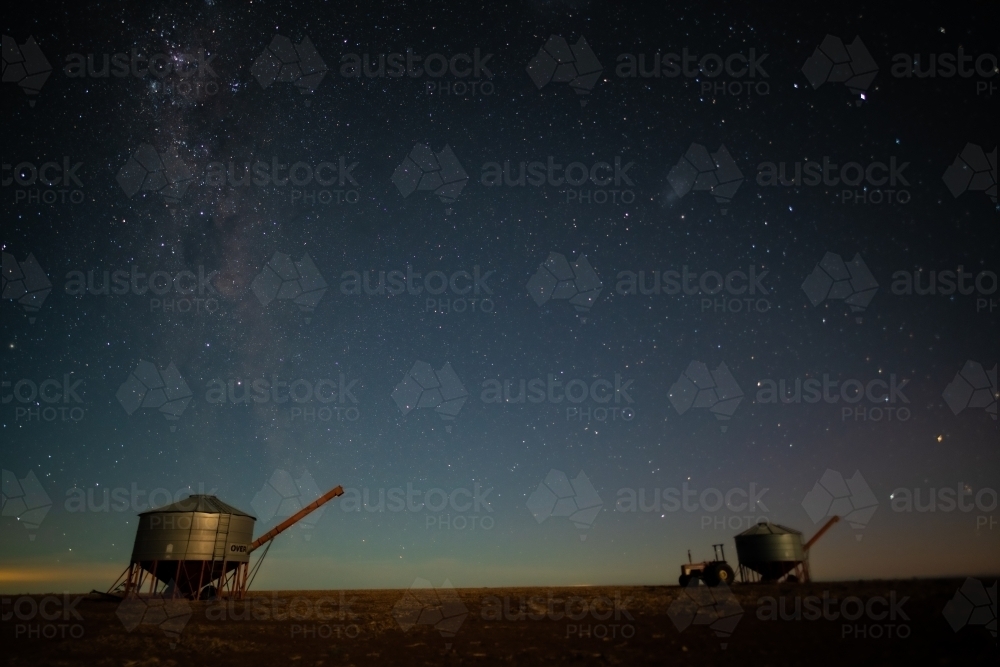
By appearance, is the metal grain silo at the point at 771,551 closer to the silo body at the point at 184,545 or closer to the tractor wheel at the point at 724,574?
the tractor wheel at the point at 724,574

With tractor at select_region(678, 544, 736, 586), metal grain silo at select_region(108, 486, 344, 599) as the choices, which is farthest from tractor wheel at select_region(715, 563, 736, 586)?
metal grain silo at select_region(108, 486, 344, 599)

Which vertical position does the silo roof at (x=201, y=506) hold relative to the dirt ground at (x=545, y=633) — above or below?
above

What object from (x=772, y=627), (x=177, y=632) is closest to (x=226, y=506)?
(x=177, y=632)

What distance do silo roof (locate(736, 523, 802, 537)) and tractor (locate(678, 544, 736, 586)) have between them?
4.91m

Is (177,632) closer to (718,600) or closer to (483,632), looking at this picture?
(483,632)

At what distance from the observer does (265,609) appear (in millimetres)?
30891

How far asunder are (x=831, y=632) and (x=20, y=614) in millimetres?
32889

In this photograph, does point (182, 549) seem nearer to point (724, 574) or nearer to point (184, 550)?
point (184, 550)

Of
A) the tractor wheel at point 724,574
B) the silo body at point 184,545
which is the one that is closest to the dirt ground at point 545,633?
the silo body at point 184,545

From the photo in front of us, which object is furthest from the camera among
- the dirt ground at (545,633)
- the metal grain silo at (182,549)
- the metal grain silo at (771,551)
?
the metal grain silo at (771,551)

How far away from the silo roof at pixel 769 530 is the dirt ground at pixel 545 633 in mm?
14661

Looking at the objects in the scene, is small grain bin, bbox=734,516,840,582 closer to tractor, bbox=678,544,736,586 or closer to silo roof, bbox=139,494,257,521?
tractor, bbox=678,544,736,586

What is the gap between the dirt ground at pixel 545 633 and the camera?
Result: 58.7 feet

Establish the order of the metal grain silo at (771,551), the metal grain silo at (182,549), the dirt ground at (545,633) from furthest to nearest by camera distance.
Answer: the metal grain silo at (771,551)
the metal grain silo at (182,549)
the dirt ground at (545,633)
